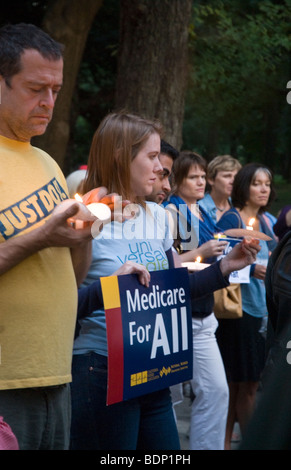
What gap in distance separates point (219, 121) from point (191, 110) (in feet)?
3.51

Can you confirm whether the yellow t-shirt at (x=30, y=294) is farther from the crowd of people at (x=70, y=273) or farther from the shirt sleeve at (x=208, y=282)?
the shirt sleeve at (x=208, y=282)

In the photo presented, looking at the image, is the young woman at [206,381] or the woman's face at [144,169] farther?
the young woman at [206,381]

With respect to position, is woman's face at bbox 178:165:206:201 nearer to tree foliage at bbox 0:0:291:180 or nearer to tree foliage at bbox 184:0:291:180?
tree foliage at bbox 0:0:291:180

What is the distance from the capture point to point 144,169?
3135mm

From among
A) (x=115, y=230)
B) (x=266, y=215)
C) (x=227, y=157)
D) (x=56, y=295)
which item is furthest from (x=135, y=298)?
(x=227, y=157)

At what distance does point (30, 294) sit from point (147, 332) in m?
0.79

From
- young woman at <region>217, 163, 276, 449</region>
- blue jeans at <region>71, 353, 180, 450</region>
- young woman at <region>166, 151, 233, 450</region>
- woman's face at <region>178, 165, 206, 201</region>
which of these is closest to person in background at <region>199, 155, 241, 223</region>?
young woman at <region>217, 163, 276, 449</region>

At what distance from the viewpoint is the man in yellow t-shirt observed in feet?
7.50

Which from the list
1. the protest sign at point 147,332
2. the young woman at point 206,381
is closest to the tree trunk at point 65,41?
the young woman at point 206,381

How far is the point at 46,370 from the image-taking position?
235 cm

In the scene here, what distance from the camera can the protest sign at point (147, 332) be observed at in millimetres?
2809

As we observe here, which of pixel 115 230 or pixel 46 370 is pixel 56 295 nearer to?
pixel 46 370

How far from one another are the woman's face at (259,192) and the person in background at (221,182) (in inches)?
27.6

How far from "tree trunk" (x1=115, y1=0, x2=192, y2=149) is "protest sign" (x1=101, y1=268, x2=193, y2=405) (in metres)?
3.99
